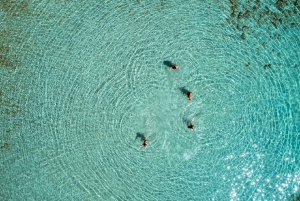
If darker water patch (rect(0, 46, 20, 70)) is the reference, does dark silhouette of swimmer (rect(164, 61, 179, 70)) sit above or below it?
above

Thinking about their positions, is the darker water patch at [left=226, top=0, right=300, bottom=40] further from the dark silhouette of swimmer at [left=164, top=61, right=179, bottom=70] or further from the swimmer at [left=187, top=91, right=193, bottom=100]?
the swimmer at [left=187, top=91, right=193, bottom=100]

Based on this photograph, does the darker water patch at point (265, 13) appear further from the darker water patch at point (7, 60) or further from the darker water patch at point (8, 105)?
the darker water patch at point (8, 105)

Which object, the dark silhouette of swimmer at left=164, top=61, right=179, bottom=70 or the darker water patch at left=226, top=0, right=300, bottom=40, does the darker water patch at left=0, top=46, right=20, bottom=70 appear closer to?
the dark silhouette of swimmer at left=164, top=61, right=179, bottom=70

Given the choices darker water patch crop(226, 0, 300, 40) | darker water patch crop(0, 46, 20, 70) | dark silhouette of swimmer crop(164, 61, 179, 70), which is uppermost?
darker water patch crop(226, 0, 300, 40)

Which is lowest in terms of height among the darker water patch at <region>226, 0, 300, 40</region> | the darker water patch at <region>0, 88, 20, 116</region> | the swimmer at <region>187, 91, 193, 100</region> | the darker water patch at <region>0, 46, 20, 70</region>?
the darker water patch at <region>0, 88, 20, 116</region>

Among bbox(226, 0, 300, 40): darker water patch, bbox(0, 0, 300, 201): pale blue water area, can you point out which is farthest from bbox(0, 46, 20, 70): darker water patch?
bbox(226, 0, 300, 40): darker water patch

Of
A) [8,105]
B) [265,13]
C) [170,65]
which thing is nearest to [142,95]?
[170,65]

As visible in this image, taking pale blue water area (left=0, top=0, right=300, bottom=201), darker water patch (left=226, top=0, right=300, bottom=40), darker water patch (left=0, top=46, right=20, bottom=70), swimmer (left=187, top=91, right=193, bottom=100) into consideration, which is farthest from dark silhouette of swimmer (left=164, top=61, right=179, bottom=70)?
darker water patch (left=0, top=46, right=20, bottom=70)

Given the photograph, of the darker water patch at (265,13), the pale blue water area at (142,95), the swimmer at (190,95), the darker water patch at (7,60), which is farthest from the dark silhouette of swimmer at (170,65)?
the darker water patch at (7,60)
